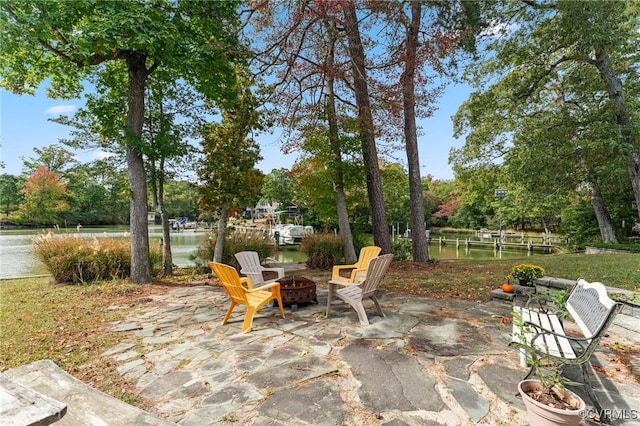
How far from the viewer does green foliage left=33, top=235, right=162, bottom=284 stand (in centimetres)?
619

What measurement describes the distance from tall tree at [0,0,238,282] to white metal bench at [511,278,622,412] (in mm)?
6186

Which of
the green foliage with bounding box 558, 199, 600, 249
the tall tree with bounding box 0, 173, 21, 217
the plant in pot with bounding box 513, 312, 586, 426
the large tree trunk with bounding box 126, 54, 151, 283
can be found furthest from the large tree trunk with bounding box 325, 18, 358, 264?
the tall tree with bounding box 0, 173, 21, 217

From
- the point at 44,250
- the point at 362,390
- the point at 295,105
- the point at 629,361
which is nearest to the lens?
the point at 362,390

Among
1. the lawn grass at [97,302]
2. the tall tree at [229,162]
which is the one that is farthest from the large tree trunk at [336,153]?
the tall tree at [229,162]

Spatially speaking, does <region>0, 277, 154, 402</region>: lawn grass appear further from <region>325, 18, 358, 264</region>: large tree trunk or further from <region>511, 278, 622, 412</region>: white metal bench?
<region>325, 18, 358, 264</region>: large tree trunk

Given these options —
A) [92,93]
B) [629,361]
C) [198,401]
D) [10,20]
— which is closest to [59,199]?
[92,93]

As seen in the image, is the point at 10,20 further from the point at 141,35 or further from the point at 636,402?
the point at 636,402

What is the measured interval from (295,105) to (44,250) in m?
6.51

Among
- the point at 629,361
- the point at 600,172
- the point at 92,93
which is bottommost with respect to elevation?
the point at 629,361

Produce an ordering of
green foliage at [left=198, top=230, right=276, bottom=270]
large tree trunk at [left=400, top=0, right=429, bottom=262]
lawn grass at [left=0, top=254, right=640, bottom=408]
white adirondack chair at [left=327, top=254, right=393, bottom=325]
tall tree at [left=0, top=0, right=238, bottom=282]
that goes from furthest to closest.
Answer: large tree trunk at [left=400, top=0, right=429, bottom=262], green foliage at [left=198, top=230, right=276, bottom=270], tall tree at [left=0, top=0, right=238, bottom=282], white adirondack chair at [left=327, top=254, right=393, bottom=325], lawn grass at [left=0, top=254, right=640, bottom=408]

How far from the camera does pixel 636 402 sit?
2.06 metres

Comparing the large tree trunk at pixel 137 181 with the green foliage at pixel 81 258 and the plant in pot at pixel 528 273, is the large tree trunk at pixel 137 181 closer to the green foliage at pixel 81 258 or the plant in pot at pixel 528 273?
the green foliage at pixel 81 258

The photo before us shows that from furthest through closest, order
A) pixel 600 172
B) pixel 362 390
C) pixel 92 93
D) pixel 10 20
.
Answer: pixel 600 172, pixel 92 93, pixel 10 20, pixel 362 390

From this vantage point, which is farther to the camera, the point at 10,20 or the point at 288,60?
the point at 288,60
